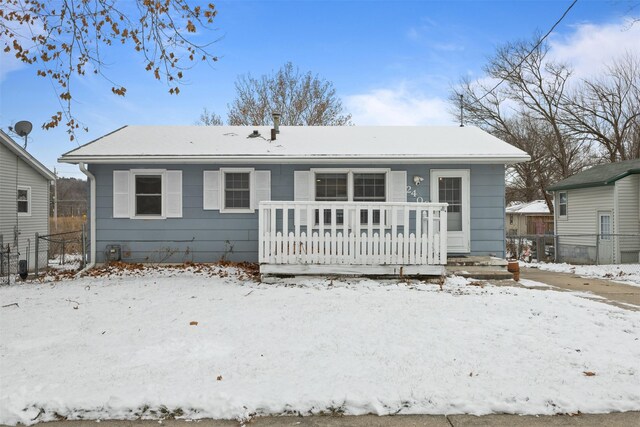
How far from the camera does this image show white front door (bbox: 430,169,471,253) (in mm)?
9606

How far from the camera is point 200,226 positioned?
382 inches

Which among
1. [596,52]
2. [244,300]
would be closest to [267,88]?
[596,52]

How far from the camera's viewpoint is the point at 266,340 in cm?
420

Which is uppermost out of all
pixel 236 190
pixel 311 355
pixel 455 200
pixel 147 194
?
pixel 236 190

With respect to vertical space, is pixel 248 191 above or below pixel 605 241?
above

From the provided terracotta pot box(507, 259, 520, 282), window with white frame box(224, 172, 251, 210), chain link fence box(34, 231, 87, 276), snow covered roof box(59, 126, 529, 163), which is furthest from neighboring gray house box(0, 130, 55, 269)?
terracotta pot box(507, 259, 520, 282)

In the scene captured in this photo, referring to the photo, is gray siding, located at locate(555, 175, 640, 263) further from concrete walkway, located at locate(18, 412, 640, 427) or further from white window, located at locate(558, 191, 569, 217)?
concrete walkway, located at locate(18, 412, 640, 427)

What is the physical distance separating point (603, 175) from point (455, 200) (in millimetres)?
11040

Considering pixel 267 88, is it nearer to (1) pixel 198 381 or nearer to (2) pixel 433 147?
(2) pixel 433 147

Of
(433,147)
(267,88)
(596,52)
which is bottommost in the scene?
(433,147)

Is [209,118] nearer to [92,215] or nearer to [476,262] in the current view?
[92,215]

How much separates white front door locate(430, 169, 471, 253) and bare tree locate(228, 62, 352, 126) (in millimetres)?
16584

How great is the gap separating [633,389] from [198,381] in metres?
3.45


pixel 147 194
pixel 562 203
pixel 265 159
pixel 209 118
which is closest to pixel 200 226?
pixel 147 194
